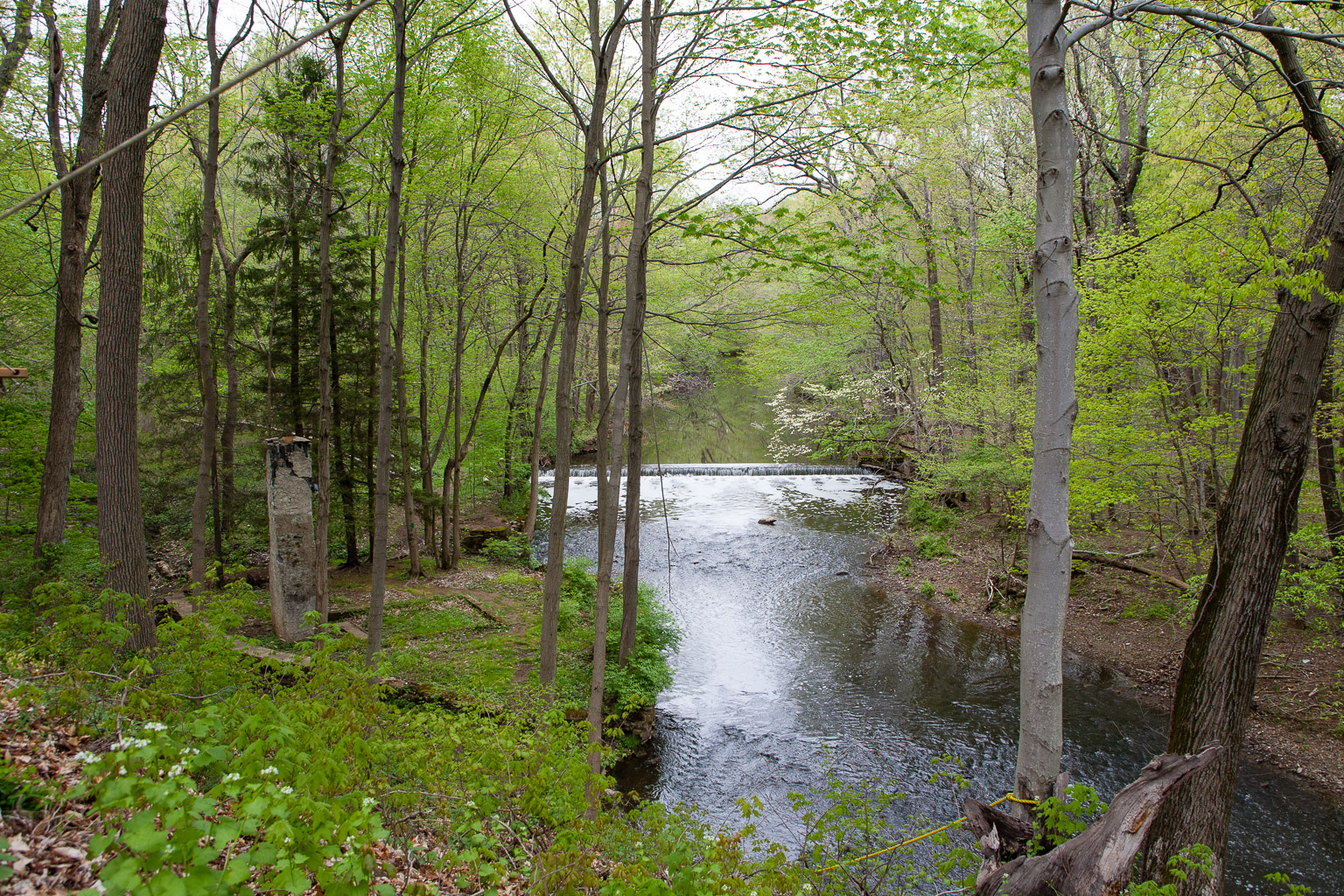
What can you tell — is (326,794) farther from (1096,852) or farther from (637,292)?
(637,292)

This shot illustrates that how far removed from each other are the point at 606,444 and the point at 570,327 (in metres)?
3.96

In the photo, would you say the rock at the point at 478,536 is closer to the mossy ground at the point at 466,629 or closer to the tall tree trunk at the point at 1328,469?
the mossy ground at the point at 466,629

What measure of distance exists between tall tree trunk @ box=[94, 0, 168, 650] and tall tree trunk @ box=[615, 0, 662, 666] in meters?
4.00

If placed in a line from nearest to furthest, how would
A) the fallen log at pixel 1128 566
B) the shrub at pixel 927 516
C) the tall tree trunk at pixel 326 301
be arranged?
the tall tree trunk at pixel 326 301
the fallen log at pixel 1128 566
the shrub at pixel 927 516

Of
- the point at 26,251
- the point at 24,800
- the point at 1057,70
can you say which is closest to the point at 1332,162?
the point at 1057,70

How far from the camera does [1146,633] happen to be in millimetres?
10227

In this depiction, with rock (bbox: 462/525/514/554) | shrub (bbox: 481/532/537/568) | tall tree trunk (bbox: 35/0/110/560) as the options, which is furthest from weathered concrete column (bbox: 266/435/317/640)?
rock (bbox: 462/525/514/554)

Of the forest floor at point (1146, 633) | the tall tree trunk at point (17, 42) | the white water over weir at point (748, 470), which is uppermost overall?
the tall tree trunk at point (17, 42)

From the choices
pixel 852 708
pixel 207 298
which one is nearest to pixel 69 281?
pixel 207 298

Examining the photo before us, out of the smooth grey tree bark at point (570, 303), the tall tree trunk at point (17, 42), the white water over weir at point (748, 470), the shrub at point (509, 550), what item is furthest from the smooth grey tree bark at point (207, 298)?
the white water over weir at point (748, 470)

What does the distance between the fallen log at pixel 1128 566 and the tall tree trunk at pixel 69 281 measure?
13855 millimetres

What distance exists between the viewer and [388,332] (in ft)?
20.9

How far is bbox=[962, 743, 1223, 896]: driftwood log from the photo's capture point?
323 centimetres

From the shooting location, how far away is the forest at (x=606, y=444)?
3.25 m
